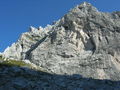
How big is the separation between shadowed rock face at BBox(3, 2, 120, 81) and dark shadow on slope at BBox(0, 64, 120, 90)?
6181 cm

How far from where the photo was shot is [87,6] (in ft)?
386

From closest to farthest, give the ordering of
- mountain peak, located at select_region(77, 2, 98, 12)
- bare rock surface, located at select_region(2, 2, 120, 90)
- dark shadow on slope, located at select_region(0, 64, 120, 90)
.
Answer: dark shadow on slope, located at select_region(0, 64, 120, 90) < bare rock surface, located at select_region(2, 2, 120, 90) < mountain peak, located at select_region(77, 2, 98, 12)

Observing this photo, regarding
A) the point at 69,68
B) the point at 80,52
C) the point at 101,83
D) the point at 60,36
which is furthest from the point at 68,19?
the point at 101,83

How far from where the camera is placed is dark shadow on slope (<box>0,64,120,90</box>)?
77.4 feet

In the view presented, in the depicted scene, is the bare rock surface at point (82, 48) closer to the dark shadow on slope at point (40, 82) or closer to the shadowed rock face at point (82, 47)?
the shadowed rock face at point (82, 47)

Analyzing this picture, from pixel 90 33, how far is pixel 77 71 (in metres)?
19.2

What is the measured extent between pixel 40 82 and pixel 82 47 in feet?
266

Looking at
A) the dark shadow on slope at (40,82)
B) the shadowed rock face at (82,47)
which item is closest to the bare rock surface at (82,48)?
the shadowed rock face at (82,47)

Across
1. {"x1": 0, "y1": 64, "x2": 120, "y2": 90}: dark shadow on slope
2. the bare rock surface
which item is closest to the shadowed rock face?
the bare rock surface

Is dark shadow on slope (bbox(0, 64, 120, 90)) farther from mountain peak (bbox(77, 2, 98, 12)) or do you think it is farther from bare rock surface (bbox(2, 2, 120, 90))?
mountain peak (bbox(77, 2, 98, 12))

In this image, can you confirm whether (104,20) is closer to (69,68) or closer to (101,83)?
(69,68)

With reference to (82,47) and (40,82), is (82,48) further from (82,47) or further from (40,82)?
(40,82)

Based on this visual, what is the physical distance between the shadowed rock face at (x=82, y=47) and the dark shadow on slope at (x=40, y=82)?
203ft

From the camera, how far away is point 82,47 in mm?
105375
